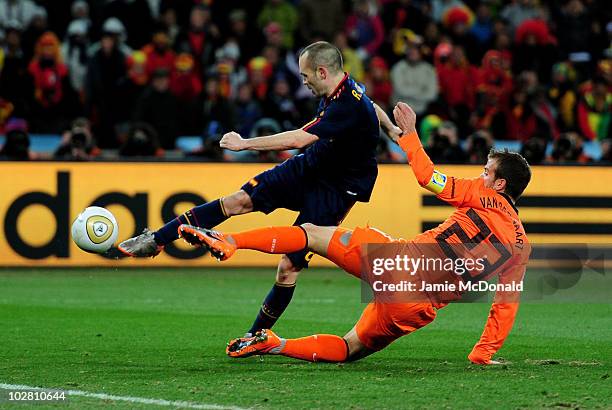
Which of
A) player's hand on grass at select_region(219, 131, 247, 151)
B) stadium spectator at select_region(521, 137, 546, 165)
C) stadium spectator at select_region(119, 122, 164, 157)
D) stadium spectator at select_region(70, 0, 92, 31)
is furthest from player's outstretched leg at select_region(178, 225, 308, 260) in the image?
stadium spectator at select_region(70, 0, 92, 31)

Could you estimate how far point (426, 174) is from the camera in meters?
8.11

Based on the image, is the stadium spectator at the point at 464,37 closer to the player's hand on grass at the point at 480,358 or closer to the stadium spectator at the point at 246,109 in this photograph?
the stadium spectator at the point at 246,109

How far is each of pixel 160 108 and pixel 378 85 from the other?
3377 millimetres

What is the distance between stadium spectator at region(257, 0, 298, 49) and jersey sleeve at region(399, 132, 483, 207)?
40.2 feet

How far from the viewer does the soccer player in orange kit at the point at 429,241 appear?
804cm

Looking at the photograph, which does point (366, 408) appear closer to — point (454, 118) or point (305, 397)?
point (305, 397)

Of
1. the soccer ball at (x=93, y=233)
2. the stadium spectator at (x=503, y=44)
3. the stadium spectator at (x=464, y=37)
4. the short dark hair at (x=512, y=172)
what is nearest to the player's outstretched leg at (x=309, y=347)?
the soccer ball at (x=93, y=233)

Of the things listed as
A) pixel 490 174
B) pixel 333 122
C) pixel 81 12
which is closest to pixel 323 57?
pixel 333 122

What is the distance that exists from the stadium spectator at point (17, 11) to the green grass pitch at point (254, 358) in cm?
593

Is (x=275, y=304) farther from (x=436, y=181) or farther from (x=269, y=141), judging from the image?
(x=436, y=181)

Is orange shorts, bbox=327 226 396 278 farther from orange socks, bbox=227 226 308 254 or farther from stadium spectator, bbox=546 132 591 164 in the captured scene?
stadium spectator, bbox=546 132 591 164

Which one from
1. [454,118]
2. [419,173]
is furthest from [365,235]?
[454,118]

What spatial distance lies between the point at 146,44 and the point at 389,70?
3868 mm

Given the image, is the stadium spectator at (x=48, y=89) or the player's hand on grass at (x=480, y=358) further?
the stadium spectator at (x=48, y=89)
